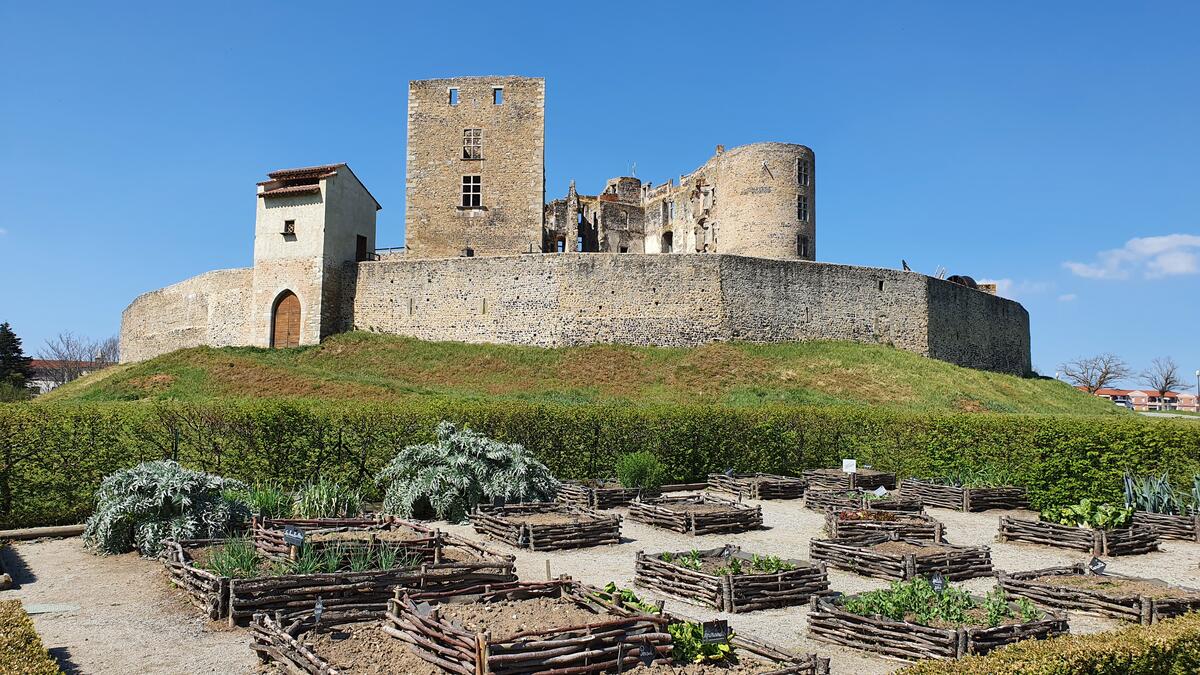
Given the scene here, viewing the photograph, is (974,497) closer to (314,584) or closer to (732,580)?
(732,580)

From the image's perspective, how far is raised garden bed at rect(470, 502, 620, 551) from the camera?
1298cm

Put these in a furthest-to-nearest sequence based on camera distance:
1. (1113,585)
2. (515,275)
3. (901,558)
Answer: (515,275) < (901,558) < (1113,585)

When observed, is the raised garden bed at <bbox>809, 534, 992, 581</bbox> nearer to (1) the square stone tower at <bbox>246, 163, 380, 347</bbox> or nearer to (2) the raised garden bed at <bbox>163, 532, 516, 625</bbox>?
(2) the raised garden bed at <bbox>163, 532, 516, 625</bbox>

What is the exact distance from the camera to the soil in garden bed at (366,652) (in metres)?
6.65

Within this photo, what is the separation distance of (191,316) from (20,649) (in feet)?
139

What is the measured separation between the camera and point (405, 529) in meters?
12.1

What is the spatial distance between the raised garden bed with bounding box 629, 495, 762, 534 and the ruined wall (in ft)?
95.5

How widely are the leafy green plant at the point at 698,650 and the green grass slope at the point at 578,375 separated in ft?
70.2

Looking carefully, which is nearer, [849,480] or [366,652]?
[366,652]

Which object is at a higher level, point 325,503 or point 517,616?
point 325,503

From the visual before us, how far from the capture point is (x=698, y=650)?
7.01 meters

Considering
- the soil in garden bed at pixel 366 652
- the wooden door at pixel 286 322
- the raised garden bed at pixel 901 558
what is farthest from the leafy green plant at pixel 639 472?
the wooden door at pixel 286 322

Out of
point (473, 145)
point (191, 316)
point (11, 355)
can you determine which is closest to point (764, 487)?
point (473, 145)

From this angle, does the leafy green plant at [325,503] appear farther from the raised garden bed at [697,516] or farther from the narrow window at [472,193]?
the narrow window at [472,193]
